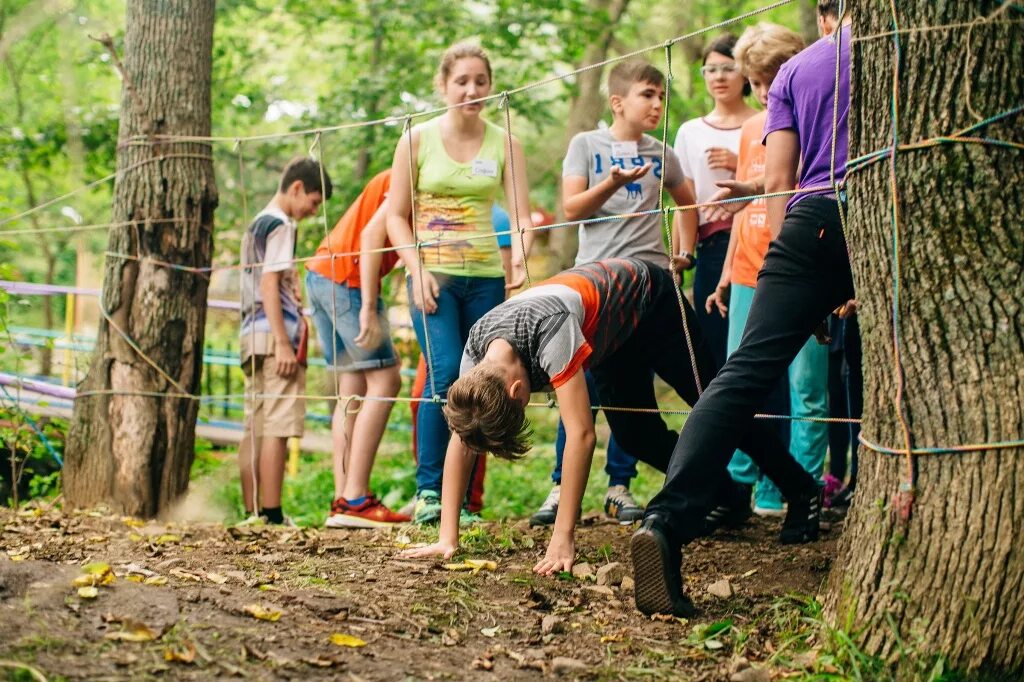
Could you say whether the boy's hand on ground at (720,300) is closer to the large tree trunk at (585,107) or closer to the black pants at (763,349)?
the black pants at (763,349)

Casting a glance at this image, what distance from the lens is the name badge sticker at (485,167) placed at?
4.16m

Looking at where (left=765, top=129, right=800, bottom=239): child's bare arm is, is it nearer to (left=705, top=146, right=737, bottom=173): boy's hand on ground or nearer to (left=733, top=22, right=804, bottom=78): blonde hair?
(left=733, top=22, right=804, bottom=78): blonde hair

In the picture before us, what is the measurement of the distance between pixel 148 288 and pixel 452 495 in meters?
2.21

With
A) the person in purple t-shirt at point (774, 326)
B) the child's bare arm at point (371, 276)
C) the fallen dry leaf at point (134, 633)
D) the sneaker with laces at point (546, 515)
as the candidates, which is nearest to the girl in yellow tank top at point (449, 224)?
the child's bare arm at point (371, 276)

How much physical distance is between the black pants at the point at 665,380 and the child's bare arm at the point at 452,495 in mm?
635

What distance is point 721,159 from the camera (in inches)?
167

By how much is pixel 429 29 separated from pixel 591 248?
17.6 ft

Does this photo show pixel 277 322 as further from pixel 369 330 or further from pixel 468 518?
pixel 468 518

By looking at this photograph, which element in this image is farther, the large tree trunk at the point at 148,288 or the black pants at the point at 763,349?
the large tree trunk at the point at 148,288

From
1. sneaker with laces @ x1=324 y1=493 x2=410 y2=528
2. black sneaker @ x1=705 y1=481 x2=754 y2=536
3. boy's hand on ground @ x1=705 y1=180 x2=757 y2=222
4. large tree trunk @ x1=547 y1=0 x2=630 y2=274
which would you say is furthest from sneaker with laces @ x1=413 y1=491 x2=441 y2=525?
large tree trunk @ x1=547 y1=0 x2=630 y2=274

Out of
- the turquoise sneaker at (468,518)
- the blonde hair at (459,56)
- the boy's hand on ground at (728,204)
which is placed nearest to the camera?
the boy's hand on ground at (728,204)

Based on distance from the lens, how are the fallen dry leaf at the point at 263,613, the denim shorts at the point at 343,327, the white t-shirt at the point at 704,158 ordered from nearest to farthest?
the fallen dry leaf at the point at 263,613, the white t-shirt at the point at 704,158, the denim shorts at the point at 343,327

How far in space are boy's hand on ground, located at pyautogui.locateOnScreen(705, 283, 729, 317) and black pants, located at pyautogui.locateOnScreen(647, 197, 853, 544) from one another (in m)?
1.37

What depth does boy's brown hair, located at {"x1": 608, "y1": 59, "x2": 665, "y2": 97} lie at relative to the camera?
3.99 meters
